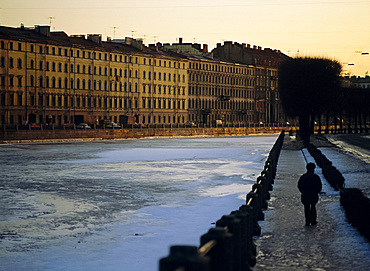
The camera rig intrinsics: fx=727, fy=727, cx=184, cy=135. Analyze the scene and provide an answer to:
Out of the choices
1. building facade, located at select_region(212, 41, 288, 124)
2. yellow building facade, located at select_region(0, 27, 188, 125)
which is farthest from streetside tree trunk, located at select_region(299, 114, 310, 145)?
building facade, located at select_region(212, 41, 288, 124)

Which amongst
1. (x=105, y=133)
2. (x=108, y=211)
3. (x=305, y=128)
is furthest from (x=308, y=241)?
(x=105, y=133)

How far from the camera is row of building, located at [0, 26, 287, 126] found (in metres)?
88.2

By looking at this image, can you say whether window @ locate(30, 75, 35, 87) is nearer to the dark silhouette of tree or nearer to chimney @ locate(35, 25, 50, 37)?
chimney @ locate(35, 25, 50, 37)

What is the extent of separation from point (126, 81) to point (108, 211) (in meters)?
92.0

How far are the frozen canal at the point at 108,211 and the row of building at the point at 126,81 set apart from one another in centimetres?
5347

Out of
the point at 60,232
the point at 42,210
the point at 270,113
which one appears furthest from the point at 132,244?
the point at 270,113

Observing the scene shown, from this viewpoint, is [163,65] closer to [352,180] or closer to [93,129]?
[93,129]

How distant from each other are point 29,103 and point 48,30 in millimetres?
12125

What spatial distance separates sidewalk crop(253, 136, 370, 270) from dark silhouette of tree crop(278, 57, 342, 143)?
5276 centimetres

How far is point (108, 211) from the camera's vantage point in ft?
63.5

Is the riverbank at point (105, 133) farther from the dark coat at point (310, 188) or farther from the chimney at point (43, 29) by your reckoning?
the dark coat at point (310, 188)

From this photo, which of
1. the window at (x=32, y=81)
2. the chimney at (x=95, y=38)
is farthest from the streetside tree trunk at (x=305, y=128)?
the chimney at (x=95, y=38)

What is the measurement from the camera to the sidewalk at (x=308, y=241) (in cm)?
1113

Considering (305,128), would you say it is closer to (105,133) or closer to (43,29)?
(105,133)
